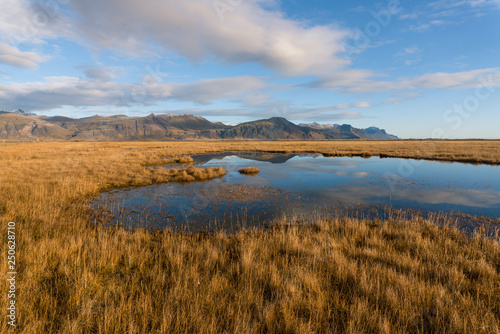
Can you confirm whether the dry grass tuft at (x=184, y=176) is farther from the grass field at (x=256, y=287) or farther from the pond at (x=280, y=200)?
the grass field at (x=256, y=287)

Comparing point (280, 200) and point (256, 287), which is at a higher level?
point (256, 287)

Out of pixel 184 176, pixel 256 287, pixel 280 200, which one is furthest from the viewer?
pixel 184 176

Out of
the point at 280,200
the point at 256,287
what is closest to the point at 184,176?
the point at 280,200

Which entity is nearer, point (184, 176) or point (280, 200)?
point (280, 200)

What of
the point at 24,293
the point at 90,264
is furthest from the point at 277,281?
the point at 24,293

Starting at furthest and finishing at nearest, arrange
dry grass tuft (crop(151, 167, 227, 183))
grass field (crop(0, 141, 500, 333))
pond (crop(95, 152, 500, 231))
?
dry grass tuft (crop(151, 167, 227, 183)) → pond (crop(95, 152, 500, 231)) → grass field (crop(0, 141, 500, 333))

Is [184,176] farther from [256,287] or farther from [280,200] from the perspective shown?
[256,287]

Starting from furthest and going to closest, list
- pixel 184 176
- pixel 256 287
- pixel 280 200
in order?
pixel 184 176 < pixel 280 200 < pixel 256 287

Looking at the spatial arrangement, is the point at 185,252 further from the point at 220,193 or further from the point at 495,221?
the point at 495,221

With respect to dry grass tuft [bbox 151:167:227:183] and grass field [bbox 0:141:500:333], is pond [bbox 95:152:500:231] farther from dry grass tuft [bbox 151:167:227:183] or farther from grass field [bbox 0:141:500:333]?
grass field [bbox 0:141:500:333]

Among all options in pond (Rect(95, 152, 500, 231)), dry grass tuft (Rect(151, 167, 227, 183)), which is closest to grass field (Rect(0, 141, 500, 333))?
pond (Rect(95, 152, 500, 231))

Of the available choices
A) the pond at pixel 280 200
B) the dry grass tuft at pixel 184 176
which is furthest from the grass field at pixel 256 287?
the dry grass tuft at pixel 184 176

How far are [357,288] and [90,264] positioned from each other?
610 centimetres

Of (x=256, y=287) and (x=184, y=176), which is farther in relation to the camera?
(x=184, y=176)
